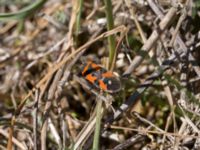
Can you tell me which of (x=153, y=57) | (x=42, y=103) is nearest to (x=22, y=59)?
(x=42, y=103)

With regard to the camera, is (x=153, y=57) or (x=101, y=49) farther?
(x=101, y=49)

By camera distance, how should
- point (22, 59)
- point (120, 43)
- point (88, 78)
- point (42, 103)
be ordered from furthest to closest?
point (22, 59), point (42, 103), point (88, 78), point (120, 43)

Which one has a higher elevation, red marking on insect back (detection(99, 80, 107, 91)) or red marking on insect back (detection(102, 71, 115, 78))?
red marking on insect back (detection(102, 71, 115, 78))

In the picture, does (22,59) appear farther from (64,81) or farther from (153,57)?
(153,57)

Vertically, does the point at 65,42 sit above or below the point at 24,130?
above

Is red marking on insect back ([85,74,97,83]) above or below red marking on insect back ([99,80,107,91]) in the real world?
above

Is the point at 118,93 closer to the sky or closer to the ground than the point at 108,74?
closer to the ground

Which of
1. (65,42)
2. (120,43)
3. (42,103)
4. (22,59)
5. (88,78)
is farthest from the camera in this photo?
(22,59)

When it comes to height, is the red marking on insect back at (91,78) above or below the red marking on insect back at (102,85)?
above

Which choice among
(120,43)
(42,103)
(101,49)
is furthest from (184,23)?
(42,103)

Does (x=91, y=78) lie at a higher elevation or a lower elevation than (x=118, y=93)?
higher

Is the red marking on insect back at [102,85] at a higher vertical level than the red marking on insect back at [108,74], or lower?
lower
